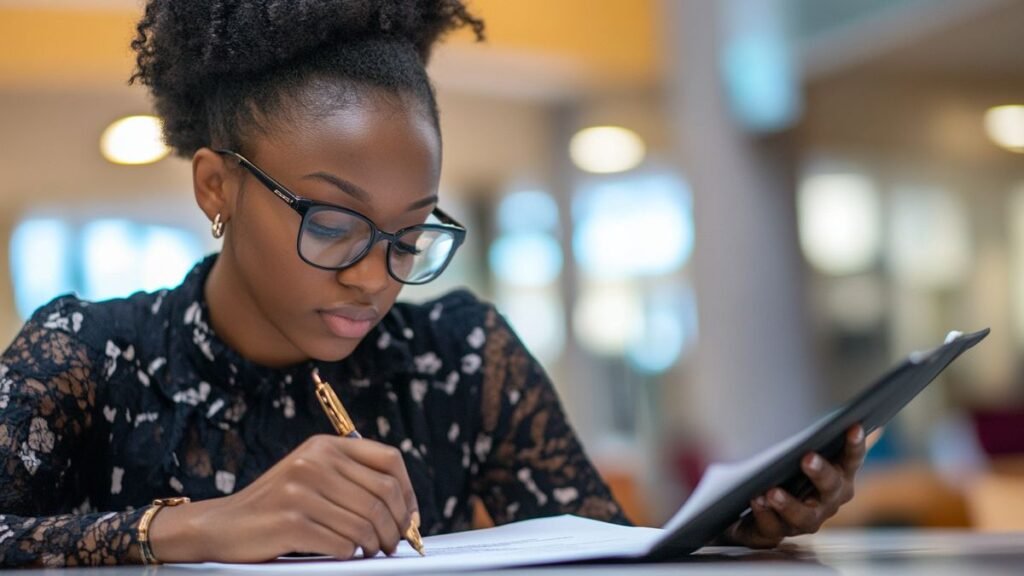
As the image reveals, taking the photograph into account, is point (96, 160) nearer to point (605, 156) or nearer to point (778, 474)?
point (605, 156)

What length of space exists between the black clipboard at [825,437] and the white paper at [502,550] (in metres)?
0.04

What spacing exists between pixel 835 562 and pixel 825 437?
0.38 ft

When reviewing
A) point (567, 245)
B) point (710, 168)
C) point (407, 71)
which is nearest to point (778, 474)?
point (407, 71)

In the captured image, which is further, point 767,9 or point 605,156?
point 605,156

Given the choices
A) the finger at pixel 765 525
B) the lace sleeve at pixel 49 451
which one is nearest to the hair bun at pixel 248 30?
the lace sleeve at pixel 49 451

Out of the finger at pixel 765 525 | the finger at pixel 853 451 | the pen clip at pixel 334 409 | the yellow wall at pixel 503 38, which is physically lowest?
the finger at pixel 765 525

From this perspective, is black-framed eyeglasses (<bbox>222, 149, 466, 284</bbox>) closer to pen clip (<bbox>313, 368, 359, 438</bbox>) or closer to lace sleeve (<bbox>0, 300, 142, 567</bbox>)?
pen clip (<bbox>313, 368, 359, 438</bbox>)

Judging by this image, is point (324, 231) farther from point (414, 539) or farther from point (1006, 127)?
point (1006, 127)

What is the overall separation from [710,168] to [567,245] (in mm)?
1481

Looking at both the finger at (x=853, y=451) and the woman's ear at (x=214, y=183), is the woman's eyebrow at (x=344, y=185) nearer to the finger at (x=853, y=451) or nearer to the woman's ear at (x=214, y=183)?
the woman's ear at (x=214, y=183)

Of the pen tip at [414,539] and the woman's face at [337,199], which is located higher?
the woman's face at [337,199]

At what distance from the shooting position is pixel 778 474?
1.21 m

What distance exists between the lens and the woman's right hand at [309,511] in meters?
1.17

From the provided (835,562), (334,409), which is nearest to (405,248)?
(334,409)
